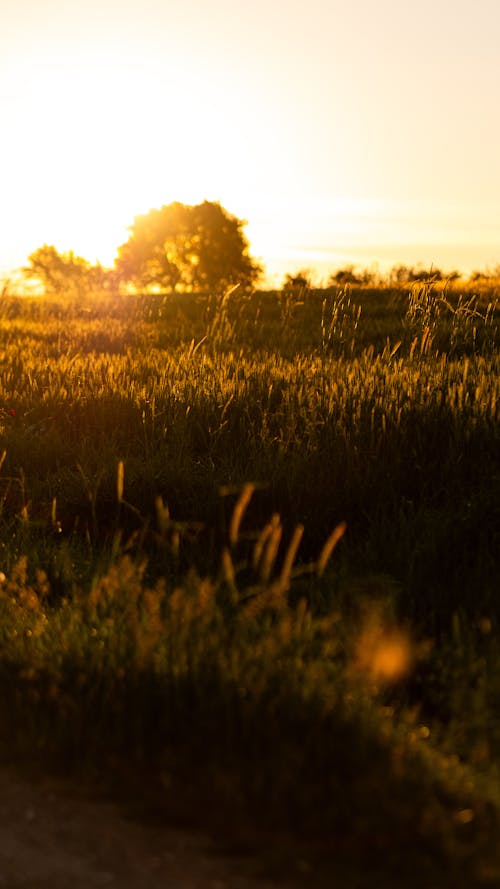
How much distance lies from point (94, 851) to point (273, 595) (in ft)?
4.74

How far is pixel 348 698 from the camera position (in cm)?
308

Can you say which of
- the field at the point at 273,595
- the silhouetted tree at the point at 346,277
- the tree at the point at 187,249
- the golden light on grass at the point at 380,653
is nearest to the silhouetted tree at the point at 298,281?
the silhouetted tree at the point at 346,277

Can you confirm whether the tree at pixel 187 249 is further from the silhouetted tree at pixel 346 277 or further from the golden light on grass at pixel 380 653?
the golden light on grass at pixel 380 653

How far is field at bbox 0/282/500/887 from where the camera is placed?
9.14 feet

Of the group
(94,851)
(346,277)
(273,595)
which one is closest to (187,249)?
(346,277)

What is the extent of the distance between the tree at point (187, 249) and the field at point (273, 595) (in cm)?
5300

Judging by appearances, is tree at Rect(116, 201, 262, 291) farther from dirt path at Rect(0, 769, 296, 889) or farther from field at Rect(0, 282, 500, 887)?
dirt path at Rect(0, 769, 296, 889)

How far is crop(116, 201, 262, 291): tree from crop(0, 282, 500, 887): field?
2087 inches

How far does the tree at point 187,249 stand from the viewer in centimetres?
6003

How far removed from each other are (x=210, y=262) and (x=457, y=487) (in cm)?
5636

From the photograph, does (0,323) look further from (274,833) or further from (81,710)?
(274,833)

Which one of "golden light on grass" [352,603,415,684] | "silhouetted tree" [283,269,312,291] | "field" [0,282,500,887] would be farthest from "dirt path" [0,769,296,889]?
"silhouetted tree" [283,269,312,291]

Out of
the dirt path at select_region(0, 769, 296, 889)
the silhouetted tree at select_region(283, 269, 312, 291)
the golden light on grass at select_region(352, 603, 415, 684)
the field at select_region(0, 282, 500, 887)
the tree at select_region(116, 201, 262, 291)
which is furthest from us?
the tree at select_region(116, 201, 262, 291)

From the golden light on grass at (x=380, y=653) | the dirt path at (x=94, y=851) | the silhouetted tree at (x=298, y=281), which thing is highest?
the silhouetted tree at (x=298, y=281)
